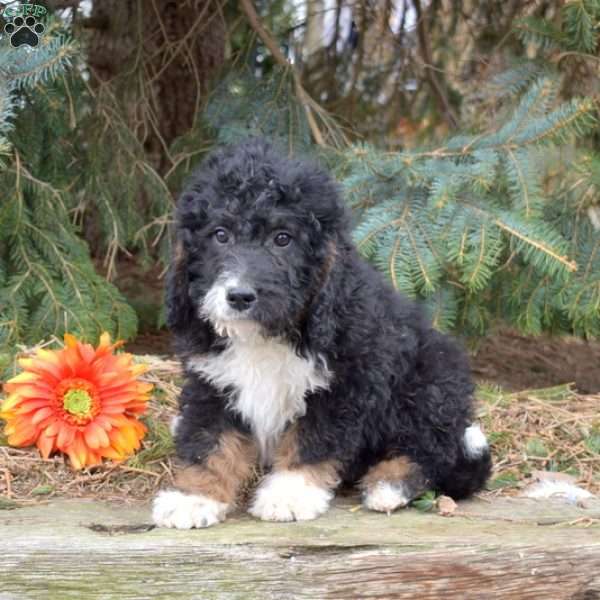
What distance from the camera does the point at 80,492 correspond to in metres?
4.34

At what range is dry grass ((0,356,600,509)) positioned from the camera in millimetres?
4367

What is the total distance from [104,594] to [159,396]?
1989 millimetres

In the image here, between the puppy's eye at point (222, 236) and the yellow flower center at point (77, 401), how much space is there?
1489mm

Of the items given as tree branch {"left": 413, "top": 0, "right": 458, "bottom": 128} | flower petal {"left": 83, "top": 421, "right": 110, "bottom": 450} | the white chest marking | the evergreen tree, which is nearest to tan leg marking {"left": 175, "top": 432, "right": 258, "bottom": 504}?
the white chest marking

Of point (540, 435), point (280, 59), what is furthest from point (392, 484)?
point (280, 59)

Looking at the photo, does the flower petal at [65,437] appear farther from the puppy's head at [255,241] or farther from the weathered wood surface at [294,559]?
the puppy's head at [255,241]

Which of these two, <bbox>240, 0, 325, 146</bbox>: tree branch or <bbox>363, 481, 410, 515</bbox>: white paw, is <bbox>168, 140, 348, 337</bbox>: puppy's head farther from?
<bbox>240, 0, 325, 146</bbox>: tree branch

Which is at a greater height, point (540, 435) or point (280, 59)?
point (280, 59)

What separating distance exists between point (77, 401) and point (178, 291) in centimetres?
119

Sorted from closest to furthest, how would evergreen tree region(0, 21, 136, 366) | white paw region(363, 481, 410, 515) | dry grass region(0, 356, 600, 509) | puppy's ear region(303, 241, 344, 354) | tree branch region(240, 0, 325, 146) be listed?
puppy's ear region(303, 241, 344, 354), white paw region(363, 481, 410, 515), dry grass region(0, 356, 600, 509), evergreen tree region(0, 21, 136, 366), tree branch region(240, 0, 325, 146)

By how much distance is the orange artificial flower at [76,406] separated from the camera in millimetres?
4531

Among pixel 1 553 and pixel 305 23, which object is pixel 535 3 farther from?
pixel 1 553

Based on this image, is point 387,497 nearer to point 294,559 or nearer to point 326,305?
point 294,559

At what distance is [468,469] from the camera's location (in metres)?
4.22
